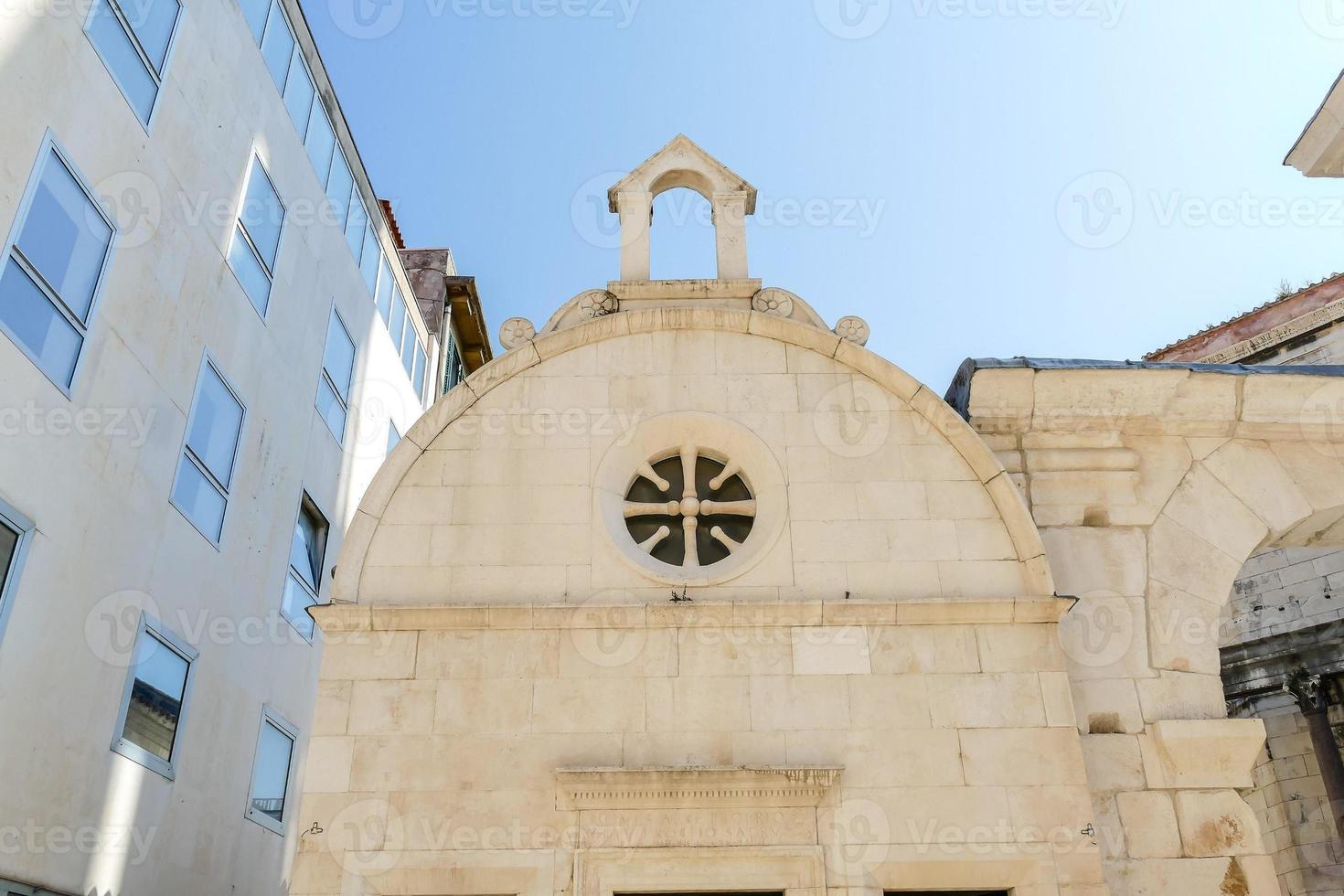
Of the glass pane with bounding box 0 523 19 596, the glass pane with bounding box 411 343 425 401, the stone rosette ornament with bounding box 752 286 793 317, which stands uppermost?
the glass pane with bounding box 411 343 425 401

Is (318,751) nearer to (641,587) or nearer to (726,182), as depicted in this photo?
(641,587)

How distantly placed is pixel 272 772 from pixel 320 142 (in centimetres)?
992

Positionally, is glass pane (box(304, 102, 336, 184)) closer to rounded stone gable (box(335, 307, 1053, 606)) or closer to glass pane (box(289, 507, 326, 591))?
glass pane (box(289, 507, 326, 591))

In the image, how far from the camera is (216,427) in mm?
13680

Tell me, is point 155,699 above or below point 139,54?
below

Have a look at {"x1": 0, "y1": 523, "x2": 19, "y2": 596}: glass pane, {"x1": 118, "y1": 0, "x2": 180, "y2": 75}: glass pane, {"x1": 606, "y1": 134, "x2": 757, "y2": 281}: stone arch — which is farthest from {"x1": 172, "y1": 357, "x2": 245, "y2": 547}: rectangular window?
{"x1": 606, "y1": 134, "x2": 757, "y2": 281}: stone arch

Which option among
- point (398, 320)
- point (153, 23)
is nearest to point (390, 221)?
point (398, 320)

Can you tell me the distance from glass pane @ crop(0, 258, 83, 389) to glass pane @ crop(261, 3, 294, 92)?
669cm

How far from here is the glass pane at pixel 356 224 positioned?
61.9 ft

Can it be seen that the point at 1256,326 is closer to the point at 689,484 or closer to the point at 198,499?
the point at 689,484

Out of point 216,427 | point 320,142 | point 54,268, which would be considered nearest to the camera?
point 54,268

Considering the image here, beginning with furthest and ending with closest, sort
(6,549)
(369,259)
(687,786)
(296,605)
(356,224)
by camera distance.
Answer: (369,259) < (356,224) < (296,605) < (6,549) < (687,786)

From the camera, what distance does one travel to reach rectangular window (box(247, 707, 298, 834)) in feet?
47.6

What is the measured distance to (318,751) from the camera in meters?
8.28
